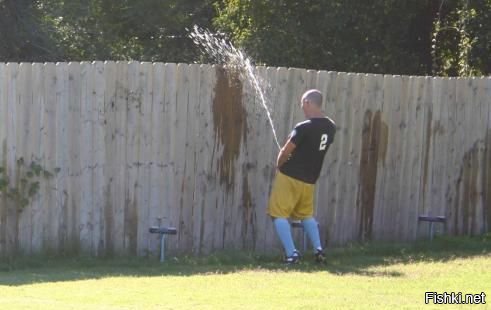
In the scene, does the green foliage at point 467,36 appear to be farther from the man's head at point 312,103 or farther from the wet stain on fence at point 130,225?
the wet stain on fence at point 130,225

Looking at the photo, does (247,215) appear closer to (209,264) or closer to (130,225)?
(209,264)

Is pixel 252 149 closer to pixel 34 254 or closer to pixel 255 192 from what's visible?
pixel 255 192

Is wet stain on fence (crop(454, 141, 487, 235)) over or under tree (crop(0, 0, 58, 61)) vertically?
under

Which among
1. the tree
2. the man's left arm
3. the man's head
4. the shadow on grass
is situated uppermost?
the tree

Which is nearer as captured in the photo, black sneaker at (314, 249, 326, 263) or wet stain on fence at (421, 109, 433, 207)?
black sneaker at (314, 249, 326, 263)

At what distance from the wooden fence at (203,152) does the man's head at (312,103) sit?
110 cm

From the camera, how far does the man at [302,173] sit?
33.9 feet

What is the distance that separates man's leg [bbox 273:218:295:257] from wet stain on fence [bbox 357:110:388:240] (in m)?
1.87

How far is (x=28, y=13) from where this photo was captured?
1817 centimetres

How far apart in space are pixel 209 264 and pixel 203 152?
4.38 feet

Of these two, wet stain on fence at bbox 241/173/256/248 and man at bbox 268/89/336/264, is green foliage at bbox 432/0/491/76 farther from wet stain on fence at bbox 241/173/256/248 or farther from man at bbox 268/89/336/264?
man at bbox 268/89/336/264

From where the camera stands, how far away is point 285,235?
34.1 ft

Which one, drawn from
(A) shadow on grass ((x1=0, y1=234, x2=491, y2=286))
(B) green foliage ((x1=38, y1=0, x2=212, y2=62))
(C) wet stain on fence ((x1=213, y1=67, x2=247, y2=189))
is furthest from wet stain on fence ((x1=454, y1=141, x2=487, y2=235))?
(B) green foliage ((x1=38, y1=0, x2=212, y2=62))

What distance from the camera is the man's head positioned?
10320mm
